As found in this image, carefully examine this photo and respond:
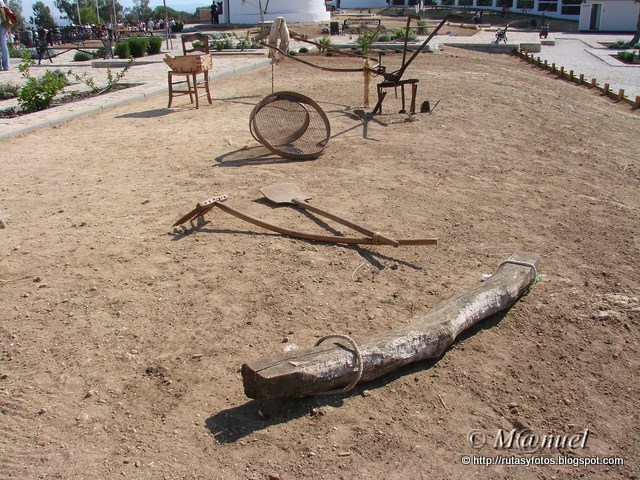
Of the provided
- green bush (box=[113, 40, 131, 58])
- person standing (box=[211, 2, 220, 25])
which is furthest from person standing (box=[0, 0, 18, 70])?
person standing (box=[211, 2, 220, 25])

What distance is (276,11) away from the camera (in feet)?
114

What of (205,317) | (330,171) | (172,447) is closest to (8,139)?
(330,171)

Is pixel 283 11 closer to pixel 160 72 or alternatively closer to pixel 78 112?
pixel 160 72

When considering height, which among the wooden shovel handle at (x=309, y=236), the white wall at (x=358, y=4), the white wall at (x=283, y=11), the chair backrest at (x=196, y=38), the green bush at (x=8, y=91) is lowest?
the wooden shovel handle at (x=309, y=236)

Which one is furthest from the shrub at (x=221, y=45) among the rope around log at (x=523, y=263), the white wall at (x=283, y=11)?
the rope around log at (x=523, y=263)

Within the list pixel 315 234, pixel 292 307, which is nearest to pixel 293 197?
pixel 315 234

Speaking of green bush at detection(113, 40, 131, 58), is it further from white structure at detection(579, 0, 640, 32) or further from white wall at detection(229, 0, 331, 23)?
white structure at detection(579, 0, 640, 32)

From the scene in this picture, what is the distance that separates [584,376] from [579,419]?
380 mm

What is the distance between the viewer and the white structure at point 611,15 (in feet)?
144

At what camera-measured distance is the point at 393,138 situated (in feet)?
24.7

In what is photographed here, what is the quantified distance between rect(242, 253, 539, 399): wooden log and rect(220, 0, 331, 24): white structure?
32180mm

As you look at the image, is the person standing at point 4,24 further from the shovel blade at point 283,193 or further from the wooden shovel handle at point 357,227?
the wooden shovel handle at point 357,227

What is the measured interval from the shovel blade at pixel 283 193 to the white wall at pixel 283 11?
30.7 metres

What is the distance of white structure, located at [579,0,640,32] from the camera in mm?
43844
